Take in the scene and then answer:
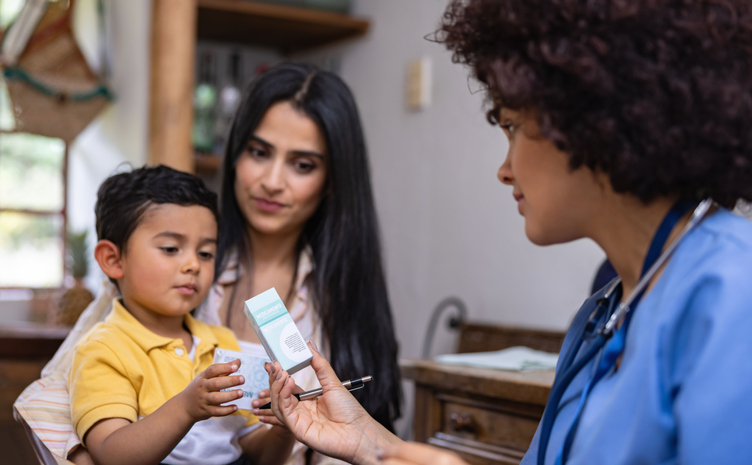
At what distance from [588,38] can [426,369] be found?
3.83 feet

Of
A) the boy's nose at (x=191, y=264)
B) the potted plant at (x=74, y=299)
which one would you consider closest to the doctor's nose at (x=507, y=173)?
the boy's nose at (x=191, y=264)


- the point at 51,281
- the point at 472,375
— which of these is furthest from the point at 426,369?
the point at 51,281

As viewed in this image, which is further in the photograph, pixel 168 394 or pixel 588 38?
pixel 168 394

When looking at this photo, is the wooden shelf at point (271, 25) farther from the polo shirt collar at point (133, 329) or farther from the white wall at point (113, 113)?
the polo shirt collar at point (133, 329)

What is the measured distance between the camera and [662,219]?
79 centimetres

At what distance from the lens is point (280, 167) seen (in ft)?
5.03

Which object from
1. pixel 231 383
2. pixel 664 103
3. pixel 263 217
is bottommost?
pixel 231 383

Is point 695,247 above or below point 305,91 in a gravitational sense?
below

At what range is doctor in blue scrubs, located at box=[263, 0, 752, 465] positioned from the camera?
668 millimetres

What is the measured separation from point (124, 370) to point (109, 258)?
22cm

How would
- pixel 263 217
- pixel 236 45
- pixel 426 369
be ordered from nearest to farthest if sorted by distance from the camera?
1. pixel 263 217
2. pixel 426 369
3. pixel 236 45

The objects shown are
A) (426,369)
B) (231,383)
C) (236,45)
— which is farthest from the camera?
(236,45)

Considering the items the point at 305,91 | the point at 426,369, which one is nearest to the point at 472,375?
the point at 426,369

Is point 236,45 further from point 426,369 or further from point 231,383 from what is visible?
point 231,383
